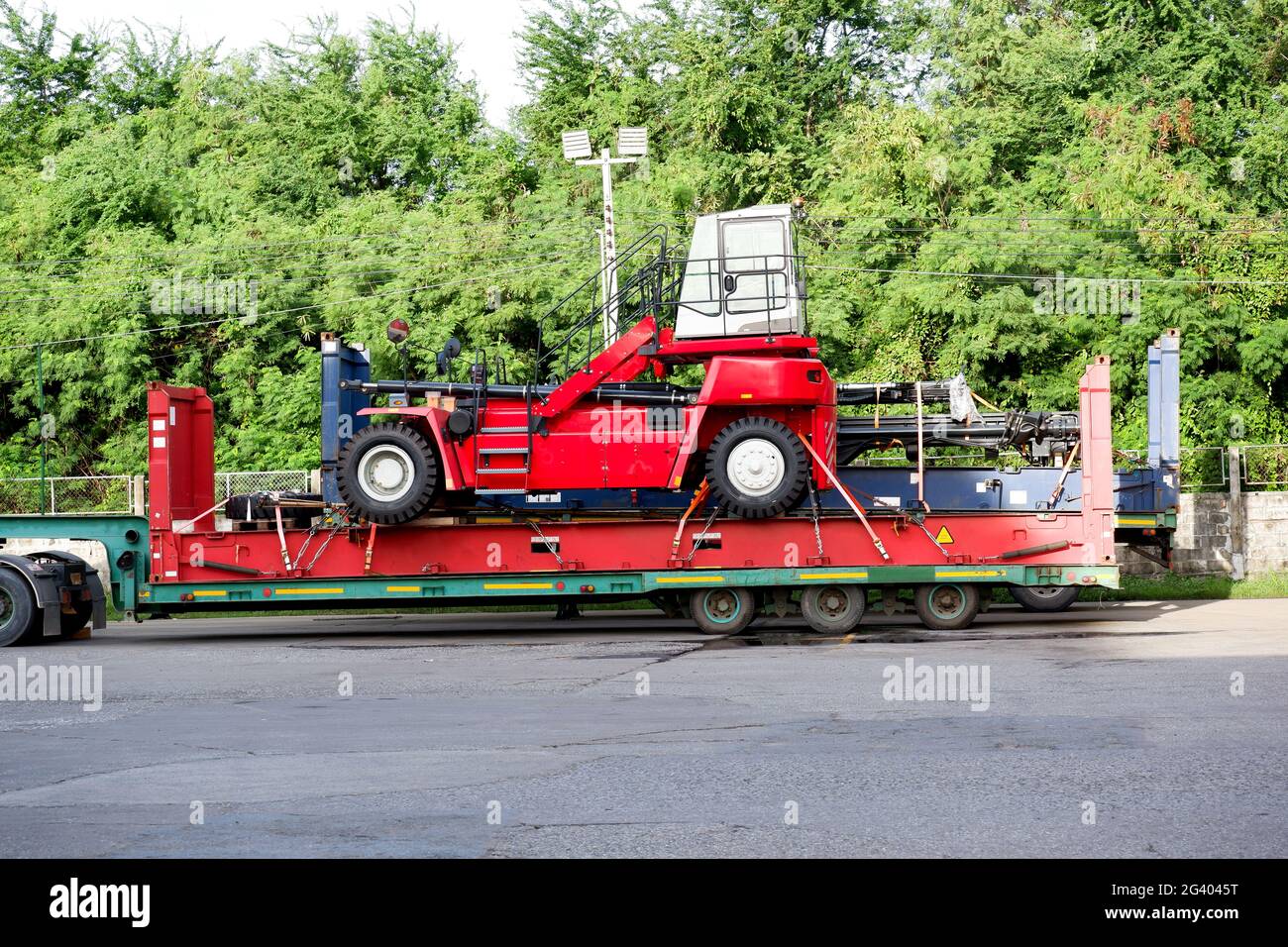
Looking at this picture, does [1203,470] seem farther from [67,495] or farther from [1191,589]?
[67,495]

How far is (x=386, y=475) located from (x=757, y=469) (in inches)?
176

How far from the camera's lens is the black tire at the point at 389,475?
695 inches

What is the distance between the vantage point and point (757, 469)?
17344mm

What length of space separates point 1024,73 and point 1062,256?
10.1m

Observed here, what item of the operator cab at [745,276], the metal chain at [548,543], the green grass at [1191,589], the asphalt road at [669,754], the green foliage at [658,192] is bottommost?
the green grass at [1191,589]

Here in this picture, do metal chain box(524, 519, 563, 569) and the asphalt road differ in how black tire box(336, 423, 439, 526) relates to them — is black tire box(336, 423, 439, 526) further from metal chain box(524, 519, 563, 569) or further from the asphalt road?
the asphalt road

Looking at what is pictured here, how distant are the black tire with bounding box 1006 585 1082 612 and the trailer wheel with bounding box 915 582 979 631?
2.18 m

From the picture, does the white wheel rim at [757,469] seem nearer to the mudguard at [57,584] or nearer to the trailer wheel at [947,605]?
the trailer wheel at [947,605]

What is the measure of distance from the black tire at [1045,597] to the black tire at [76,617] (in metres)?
12.1

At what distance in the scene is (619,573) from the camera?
17.9 meters

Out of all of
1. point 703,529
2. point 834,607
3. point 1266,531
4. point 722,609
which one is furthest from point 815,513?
point 1266,531

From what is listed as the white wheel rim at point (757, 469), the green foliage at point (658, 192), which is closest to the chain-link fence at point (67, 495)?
the green foliage at point (658, 192)

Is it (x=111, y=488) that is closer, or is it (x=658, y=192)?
(x=111, y=488)
